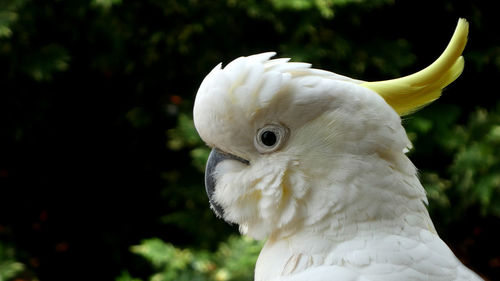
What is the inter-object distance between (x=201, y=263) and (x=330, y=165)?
1113mm

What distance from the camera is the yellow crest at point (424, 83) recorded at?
94 cm

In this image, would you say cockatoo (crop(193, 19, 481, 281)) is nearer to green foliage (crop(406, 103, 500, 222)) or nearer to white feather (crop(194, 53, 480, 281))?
white feather (crop(194, 53, 480, 281))

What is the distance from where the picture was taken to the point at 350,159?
0.91 m

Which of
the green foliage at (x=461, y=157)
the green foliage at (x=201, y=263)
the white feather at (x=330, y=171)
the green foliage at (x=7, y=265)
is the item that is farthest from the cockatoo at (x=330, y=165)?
the green foliage at (x=7, y=265)

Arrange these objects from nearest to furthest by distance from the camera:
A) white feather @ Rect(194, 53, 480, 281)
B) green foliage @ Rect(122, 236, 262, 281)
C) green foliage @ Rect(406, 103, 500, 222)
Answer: white feather @ Rect(194, 53, 480, 281) < green foliage @ Rect(122, 236, 262, 281) < green foliage @ Rect(406, 103, 500, 222)

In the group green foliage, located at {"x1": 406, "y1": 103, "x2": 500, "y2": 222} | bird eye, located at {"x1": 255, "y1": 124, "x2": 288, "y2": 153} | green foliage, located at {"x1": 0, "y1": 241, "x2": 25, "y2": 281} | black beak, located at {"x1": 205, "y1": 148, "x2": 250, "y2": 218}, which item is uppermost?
green foliage, located at {"x1": 0, "y1": 241, "x2": 25, "y2": 281}

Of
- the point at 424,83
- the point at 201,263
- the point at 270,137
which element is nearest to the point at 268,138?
the point at 270,137

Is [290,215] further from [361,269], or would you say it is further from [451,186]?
[451,186]

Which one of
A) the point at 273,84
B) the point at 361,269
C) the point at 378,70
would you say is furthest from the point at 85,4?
the point at 361,269

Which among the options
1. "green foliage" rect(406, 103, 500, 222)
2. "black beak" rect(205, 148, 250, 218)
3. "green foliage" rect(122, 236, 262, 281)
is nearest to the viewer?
"black beak" rect(205, 148, 250, 218)

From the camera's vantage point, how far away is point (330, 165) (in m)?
0.91

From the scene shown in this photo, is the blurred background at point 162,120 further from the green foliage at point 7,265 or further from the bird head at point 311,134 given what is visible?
the bird head at point 311,134

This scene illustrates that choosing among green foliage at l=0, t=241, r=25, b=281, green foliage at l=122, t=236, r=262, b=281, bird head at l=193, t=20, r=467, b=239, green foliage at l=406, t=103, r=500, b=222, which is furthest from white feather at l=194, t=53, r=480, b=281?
green foliage at l=0, t=241, r=25, b=281

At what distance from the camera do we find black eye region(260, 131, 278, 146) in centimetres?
93
